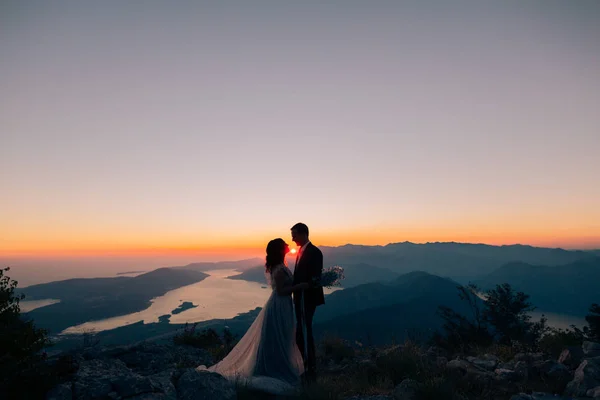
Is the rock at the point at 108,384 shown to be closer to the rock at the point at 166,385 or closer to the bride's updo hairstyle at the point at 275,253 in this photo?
the rock at the point at 166,385

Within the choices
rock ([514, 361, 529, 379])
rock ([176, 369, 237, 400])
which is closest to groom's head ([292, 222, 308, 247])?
rock ([176, 369, 237, 400])

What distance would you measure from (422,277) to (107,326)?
159526 millimetres

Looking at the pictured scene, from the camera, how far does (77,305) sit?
128875mm

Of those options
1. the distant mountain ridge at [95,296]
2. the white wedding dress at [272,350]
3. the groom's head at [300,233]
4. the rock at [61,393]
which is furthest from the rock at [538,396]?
the distant mountain ridge at [95,296]

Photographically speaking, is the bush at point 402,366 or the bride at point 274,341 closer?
the bride at point 274,341

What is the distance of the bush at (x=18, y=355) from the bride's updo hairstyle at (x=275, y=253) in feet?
11.9

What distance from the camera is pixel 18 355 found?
516 centimetres

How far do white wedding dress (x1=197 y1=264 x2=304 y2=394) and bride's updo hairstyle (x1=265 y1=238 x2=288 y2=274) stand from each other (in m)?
0.11

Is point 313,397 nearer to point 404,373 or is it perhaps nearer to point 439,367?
point 404,373

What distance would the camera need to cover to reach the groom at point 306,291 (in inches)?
244

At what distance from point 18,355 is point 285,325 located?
4329 millimetres

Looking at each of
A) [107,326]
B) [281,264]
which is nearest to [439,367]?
[281,264]

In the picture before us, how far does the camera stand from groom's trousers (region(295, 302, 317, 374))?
6.16m

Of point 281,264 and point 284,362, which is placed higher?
point 281,264
